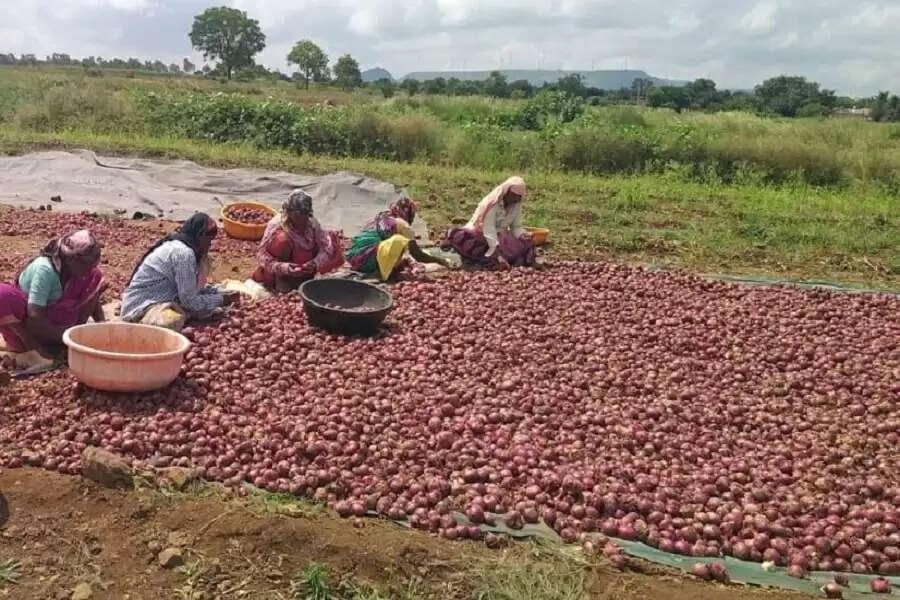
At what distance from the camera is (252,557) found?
2949mm

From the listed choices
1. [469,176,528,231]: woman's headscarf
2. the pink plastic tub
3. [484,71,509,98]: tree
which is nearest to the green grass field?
[469,176,528,231]: woman's headscarf

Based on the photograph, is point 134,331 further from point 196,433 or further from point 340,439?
point 340,439

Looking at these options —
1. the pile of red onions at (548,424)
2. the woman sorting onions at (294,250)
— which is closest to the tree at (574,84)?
the woman sorting onions at (294,250)

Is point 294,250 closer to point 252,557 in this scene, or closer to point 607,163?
point 252,557

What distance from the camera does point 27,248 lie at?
23.5 feet

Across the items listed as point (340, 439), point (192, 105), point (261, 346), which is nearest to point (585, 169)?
point (192, 105)

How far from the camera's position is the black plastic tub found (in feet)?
16.5

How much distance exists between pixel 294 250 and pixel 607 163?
948 centimetres

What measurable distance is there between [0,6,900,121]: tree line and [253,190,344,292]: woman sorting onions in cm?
2474

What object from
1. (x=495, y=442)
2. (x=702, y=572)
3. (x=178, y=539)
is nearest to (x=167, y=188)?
(x=495, y=442)

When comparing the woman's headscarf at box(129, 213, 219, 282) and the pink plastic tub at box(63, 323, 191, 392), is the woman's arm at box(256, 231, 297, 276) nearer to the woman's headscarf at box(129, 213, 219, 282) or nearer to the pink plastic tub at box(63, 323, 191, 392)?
the woman's headscarf at box(129, 213, 219, 282)

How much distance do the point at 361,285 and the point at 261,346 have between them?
995mm

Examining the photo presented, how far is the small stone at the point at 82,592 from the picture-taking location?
2.72m

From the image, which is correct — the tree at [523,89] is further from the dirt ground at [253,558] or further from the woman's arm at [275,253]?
the dirt ground at [253,558]
